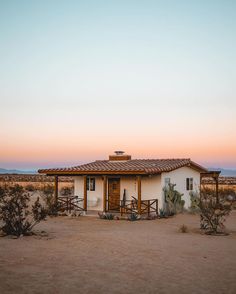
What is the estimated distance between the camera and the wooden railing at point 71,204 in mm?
21688

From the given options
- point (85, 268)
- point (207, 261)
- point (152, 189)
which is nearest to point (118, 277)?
point (85, 268)

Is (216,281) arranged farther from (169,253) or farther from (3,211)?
(3,211)

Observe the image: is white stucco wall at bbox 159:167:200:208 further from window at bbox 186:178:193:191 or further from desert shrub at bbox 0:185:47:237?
desert shrub at bbox 0:185:47:237

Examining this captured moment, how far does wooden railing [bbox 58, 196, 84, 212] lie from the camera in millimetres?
21688

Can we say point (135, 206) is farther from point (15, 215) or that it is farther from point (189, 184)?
point (15, 215)

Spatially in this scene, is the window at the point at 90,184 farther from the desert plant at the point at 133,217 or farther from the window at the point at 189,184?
the window at the point at 189,184

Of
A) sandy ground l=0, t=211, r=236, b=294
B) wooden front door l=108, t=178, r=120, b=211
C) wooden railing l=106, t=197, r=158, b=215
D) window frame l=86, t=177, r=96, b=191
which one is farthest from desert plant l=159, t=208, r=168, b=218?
sandy ground l=0, t=211, r=236, b=294

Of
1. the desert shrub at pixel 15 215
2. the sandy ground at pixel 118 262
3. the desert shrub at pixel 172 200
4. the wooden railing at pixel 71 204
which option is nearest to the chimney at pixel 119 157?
the wooden railing at pixel 71 204

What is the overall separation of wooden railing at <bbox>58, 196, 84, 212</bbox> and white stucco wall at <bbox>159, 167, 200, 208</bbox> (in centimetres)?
520

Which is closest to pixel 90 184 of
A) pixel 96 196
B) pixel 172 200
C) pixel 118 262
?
pixel 96 196

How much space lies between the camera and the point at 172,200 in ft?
70.2

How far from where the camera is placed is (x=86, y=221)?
59.8 ft

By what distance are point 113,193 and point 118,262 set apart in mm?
13417

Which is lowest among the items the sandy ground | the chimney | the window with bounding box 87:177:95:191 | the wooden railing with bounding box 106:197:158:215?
the sandy ground
